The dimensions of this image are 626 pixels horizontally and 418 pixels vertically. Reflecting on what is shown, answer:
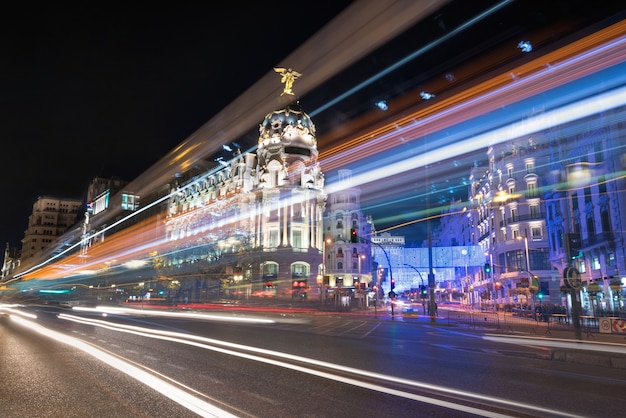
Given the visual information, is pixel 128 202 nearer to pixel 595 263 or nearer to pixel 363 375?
pixel 595 263

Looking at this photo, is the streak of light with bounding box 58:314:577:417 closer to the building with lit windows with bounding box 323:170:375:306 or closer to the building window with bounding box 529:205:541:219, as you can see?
the building window with bounding box 529:205:541:219

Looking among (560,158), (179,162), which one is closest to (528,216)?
(560,158)

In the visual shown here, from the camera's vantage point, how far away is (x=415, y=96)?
1563 inches

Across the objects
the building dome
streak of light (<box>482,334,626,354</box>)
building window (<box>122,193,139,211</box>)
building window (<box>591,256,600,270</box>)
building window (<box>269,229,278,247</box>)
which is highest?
the building dome

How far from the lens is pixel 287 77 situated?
86562 millimetres

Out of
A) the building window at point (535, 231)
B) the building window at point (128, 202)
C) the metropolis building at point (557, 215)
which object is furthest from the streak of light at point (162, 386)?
the building window at point (128, 202)

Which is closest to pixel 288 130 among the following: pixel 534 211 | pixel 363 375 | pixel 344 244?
pixel 344 244

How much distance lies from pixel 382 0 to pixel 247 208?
64018 millimetres

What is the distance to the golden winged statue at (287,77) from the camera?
277 feet

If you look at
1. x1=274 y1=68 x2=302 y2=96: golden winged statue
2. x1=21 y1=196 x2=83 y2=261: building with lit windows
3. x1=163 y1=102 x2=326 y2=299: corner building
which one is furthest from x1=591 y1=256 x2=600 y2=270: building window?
x1=21 y1=196 x2=83 y2=261: building with lit windows

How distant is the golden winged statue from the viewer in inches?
3322

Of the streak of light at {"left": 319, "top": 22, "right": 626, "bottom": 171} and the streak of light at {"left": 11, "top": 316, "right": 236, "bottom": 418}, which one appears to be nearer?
the streak of light at {"left": 11, "top": 316, "right": 236, "bottom": 418}

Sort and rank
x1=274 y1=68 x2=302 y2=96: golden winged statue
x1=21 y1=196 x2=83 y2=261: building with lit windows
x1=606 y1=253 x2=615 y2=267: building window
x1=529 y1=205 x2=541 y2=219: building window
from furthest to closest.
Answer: x1=21 y1=196 x2=83 y2=261: building with lit windows, x1=274 y1=68 x2=302 y2=96: golden winged statue, x1=529 y1=205 x2=541 y2=219: building window, x1=606 y1=253 x2=615 y2=267: building window

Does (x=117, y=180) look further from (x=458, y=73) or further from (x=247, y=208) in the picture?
(x=458, y=73)
